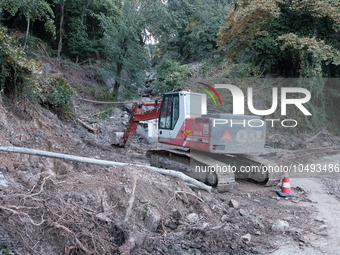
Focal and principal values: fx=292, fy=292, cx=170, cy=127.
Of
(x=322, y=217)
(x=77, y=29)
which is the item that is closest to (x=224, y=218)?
(x=322, y=217)

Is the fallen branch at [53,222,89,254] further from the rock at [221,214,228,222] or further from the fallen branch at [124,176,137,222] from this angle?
the rock at [221,214,228,222]

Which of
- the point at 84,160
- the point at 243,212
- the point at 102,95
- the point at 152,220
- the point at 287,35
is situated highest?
the point at 287,35

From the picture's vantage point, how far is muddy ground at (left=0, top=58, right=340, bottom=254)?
301 cm

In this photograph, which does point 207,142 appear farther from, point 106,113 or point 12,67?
point 106,113

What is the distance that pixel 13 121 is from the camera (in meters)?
7.25

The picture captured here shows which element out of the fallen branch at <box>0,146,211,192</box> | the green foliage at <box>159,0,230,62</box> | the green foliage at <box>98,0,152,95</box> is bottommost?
the fallen branch at <box>0,146,211,192</box>

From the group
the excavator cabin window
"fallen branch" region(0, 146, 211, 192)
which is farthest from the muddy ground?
the excavator cabin window

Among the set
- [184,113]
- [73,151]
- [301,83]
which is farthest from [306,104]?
[73,151]

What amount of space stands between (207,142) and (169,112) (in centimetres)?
163

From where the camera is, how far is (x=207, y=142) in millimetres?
6766

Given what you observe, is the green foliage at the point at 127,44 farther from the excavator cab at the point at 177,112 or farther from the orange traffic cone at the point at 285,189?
the orange traffic cone at the point at 285,189

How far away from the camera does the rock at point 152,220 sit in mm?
3832

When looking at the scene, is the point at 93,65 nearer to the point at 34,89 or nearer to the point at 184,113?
the point at 34,89

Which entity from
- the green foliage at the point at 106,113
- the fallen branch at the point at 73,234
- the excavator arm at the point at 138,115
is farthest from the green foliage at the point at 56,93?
the fallen branch at the point at 73,234
